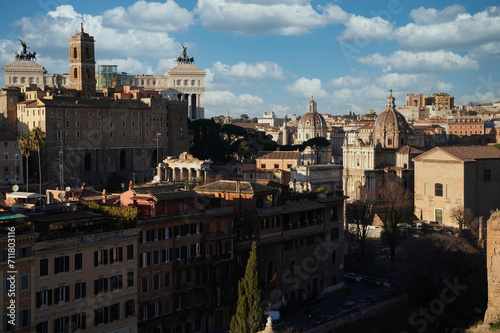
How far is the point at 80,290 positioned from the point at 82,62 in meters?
53.4

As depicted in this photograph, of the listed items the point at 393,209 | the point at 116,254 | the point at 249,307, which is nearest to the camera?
the point at 116,254

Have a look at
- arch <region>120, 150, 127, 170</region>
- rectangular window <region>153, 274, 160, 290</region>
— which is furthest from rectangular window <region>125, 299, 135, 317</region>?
arch <region>120, 150, 127, 170</region>

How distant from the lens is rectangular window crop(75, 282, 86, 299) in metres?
25.4

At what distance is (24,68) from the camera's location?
318 feet

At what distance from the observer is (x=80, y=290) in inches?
1006

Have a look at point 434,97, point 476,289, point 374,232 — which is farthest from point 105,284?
point 434,97

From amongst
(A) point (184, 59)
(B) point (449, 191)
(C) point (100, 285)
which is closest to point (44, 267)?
Result: (C) point (100, 285)

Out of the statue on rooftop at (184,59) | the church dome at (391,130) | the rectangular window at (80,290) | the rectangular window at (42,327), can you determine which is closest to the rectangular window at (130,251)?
the rectangular window at (80,290)

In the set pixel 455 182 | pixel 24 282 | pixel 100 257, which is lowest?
pixel 24 282

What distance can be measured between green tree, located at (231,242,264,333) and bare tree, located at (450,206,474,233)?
91.4 ft

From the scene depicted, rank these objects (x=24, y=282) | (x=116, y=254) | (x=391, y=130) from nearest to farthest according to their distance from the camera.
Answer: (x=24, y=282)
(x=116, y=254)
(x=391, y=130)

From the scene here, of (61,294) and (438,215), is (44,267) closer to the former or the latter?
(61,294)

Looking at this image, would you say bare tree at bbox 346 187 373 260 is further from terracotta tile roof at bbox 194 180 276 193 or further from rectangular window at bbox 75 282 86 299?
rectangular window at bbox 75 282 86 299

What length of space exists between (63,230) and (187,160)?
38.2 meters
